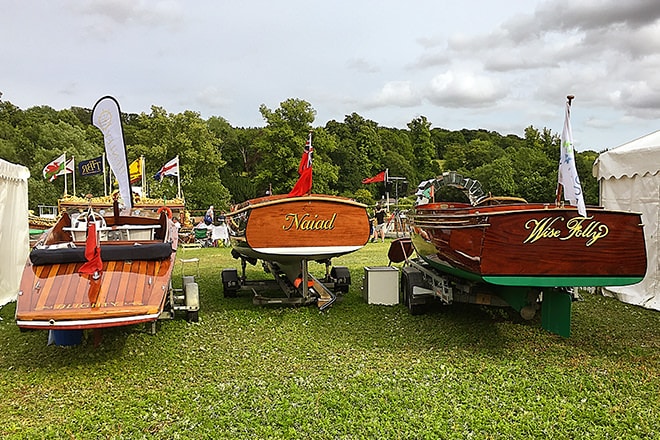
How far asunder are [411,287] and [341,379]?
2.85m

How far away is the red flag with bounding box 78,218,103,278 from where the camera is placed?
204 inches

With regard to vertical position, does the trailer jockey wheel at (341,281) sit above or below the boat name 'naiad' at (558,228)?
below

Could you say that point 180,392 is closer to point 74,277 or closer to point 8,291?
point 74,277

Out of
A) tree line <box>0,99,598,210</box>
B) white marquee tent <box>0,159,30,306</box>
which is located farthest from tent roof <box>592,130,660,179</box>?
tree line <box>0,99,598,210</box>

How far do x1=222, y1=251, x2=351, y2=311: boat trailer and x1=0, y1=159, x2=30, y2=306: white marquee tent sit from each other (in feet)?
11.3

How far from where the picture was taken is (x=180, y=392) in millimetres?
4496

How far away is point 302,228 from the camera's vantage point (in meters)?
7.18

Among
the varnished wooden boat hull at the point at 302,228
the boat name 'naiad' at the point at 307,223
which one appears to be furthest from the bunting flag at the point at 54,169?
the boat name 'naiad' at the point at 307,223

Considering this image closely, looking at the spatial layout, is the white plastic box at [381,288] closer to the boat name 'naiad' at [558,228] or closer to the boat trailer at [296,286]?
the boat trailer at [296,286]

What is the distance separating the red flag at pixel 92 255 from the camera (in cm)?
518

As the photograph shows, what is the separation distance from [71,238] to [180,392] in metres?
3.81

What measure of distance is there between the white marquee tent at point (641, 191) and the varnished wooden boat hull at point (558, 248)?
2.86m

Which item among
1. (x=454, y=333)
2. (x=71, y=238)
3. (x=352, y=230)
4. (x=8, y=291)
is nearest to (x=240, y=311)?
(x=352, y=230)

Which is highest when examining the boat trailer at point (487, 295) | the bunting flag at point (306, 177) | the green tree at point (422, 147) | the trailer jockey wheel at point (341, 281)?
the green tree at point (422, 147)
